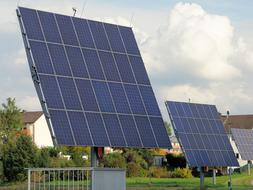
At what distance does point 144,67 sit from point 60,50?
471 centimetres

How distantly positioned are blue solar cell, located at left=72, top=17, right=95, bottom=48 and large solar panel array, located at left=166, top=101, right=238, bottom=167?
18.2 meters

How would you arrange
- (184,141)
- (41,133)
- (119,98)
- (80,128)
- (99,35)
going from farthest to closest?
1. (41,133)
2. (184,141)
3. (99,35)
4. (119,98)
5. (80,128)

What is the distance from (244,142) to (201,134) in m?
19.5

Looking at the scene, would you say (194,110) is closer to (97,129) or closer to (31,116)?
(97,129)

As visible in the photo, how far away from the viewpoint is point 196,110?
52094 mm

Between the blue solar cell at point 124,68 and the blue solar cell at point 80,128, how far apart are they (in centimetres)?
363

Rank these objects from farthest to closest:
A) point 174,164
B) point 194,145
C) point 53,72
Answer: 1. point 174,164
2. point 194,145
3. point 53,72

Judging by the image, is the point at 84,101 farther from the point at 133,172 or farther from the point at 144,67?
the point at 133,172

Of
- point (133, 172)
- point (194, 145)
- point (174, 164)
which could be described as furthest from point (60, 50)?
point (174, 164)

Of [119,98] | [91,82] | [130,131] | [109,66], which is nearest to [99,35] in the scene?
[109,66]

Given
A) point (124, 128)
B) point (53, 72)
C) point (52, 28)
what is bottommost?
point (124, 128)

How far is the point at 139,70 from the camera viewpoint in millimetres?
30969

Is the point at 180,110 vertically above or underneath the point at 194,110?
underneath

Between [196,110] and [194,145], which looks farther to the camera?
[196,110]
